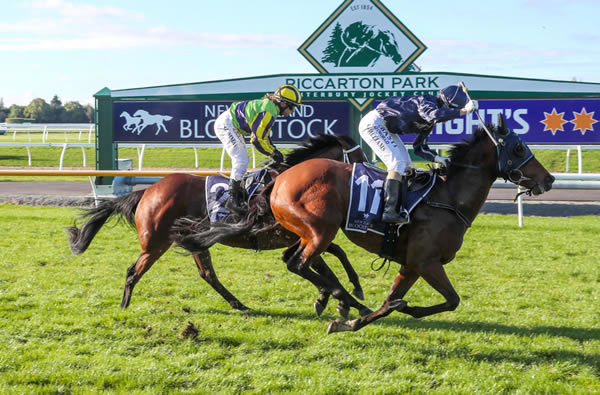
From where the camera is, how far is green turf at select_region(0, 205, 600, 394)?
12.4 feet

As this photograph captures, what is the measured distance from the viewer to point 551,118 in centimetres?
1105

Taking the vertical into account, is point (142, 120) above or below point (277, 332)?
above

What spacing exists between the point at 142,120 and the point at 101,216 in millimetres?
6446

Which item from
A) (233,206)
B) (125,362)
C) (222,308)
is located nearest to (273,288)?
(222,308)

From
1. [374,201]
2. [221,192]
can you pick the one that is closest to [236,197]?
[221,192]

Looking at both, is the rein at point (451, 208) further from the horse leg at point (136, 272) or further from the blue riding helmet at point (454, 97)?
the horse leg at point (136, 272)

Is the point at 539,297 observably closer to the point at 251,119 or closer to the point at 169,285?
the point at 251,119

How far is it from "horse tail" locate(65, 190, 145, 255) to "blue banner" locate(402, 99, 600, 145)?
685 cm

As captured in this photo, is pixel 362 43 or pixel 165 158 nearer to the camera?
pixel 362 43

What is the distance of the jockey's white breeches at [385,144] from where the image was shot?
4.71 meters

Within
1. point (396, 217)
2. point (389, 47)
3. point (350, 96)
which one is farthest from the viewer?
point (389, 47)

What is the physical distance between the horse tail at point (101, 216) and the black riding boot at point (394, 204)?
8.01 ft

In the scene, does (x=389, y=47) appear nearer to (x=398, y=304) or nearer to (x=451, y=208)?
(x=451, y=208)

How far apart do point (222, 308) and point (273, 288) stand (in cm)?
76
